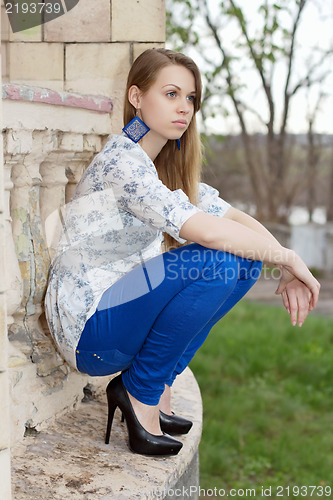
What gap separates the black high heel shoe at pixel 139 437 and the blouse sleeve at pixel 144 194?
52 centimetres

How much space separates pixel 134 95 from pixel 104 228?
1.52 ft

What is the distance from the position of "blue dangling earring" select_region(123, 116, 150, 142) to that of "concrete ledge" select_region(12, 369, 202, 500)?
95cm

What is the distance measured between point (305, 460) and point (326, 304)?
13.7 feet

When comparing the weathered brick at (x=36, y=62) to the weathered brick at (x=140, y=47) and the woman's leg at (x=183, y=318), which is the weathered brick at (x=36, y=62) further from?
the woman's leg at (x=183, y=318)

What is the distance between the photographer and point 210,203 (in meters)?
2.34

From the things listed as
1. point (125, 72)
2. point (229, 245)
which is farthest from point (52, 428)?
point (125, 72)

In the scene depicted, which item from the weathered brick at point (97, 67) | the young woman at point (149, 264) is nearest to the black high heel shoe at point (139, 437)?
the young woman at point (149, 264)

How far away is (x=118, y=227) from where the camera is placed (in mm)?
2055

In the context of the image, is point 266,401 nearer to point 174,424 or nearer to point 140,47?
point 174,424

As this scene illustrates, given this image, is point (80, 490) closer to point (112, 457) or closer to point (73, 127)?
point (112, 457)

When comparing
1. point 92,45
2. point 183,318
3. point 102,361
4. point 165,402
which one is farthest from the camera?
point 92,45

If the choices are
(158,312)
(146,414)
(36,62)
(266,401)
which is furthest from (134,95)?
(266,401)

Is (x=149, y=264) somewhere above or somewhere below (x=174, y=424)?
above

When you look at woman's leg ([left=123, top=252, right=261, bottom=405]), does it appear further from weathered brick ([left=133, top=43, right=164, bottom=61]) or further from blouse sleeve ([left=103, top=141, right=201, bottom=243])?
weathered brick ([left=133, top=43, right=164, bottom=61])
